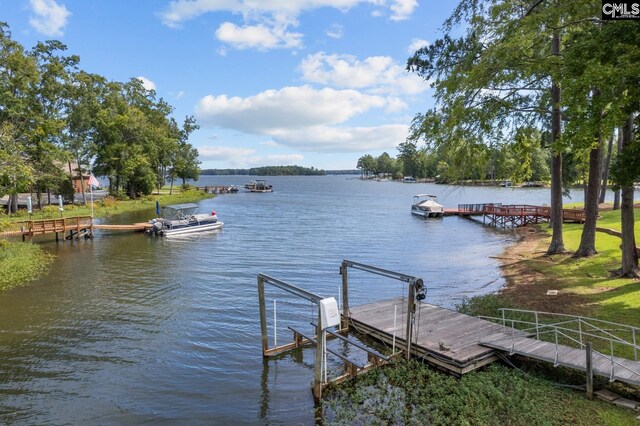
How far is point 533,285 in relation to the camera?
1686 cm

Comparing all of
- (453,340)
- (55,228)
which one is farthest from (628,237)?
(55,228)

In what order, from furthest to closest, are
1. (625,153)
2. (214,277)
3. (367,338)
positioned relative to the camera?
(214,277)
(367,338)
(625,153)

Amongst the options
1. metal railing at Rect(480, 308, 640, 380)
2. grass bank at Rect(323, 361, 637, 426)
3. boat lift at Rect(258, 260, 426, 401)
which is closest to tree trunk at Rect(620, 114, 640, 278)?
metal railing at Rect(480, 308, 640, 380)

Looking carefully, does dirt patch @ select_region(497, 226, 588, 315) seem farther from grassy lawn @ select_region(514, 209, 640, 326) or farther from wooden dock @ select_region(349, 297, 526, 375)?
wooden dock @ select_region(349, 297, 526, 375)

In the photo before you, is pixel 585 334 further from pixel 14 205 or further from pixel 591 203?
pixel 14 205

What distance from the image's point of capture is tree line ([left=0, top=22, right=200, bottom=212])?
32.2 metres

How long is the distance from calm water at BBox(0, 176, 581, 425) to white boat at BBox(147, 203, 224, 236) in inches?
98.2

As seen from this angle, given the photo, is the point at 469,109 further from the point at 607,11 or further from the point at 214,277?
the point at 214,277

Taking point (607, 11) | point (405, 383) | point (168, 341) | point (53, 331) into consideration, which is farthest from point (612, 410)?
point (53, 331)

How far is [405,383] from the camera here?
946 cm

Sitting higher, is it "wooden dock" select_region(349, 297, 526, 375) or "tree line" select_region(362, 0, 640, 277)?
"tree line" select_region(362, 0, 640, 277)

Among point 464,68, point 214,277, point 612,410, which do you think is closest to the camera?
point 612,410

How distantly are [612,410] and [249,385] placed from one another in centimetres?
759

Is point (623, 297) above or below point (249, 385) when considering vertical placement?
above
